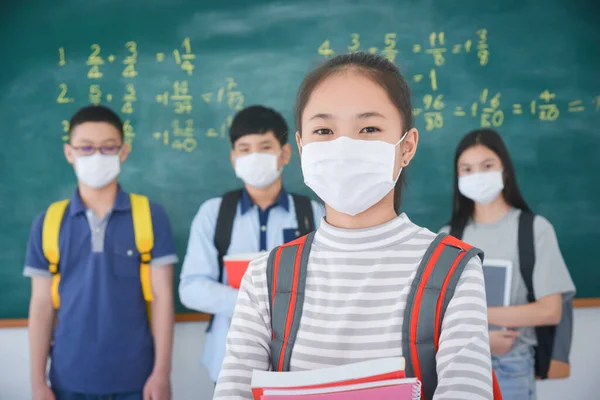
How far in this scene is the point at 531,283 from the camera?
1908mm

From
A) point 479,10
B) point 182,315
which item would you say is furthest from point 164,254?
point 479,10

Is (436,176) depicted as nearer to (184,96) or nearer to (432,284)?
(184,96)

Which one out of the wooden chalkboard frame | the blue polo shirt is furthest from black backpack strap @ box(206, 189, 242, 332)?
the wooden chalkboard frame

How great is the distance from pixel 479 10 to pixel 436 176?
0.85m

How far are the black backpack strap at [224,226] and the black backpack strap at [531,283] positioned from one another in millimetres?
1065

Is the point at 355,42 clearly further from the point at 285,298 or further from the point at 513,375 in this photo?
the point at 285,298

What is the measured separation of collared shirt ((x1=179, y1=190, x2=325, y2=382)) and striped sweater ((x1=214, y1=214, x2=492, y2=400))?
1.17m

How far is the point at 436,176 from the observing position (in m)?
2.73

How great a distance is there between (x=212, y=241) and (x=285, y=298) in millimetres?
1310

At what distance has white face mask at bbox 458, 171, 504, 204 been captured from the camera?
2.03 meters

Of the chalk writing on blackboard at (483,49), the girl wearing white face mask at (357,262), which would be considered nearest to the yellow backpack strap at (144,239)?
the girl wearing white face mask at (357,262)

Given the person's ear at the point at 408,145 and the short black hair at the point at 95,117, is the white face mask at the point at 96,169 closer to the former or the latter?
the short black hair at the point at 95,117

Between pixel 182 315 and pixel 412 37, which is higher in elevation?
pixel 412 37

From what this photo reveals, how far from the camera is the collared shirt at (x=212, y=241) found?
79.2 inches
